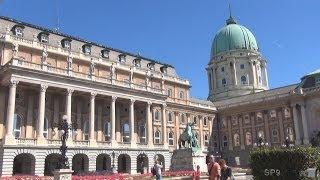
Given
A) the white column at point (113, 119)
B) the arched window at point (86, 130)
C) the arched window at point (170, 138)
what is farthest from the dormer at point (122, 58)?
the arched window at point (170, 138)

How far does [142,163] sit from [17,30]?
88.8 feet

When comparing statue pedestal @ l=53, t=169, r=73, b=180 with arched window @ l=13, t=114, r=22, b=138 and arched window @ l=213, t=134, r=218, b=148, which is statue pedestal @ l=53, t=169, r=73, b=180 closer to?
arched window @ l=13, t=114, r=22, b=138

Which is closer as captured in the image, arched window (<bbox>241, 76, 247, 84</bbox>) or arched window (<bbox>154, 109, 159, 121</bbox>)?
arched window (<bbox>154, 109, 159, 121</bbox>)

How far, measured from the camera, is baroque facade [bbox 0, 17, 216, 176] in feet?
159

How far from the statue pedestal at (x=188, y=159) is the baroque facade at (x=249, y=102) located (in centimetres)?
2065

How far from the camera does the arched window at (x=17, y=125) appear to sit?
166ft

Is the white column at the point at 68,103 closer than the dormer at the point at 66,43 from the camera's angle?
Yes

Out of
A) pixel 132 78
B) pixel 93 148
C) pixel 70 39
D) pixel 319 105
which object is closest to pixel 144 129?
pixel 132 78

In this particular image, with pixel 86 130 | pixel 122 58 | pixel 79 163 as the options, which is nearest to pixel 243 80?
pixel 122 58

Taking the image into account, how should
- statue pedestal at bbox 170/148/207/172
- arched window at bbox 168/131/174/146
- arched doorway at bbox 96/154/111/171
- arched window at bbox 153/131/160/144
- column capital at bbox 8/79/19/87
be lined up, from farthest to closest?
arched window at bbox 168/131/174/146, arched window at bbox 153/131/160/144, arched doorway at bbox 96/154/111/171, column capital at bbox 8/79/19/87, statue pedestal at bbox 170/148/207/172

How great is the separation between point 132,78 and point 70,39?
1252cm

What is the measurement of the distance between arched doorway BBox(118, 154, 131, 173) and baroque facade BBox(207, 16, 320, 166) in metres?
22.3

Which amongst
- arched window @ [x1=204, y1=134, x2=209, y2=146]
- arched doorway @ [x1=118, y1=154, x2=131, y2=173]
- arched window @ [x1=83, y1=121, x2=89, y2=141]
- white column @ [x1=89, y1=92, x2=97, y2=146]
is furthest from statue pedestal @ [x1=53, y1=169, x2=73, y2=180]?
arched window @ [x1=204, y1=134, x2=209, y2=146]

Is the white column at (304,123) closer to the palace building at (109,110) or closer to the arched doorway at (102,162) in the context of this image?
the palace building at (109,110)
